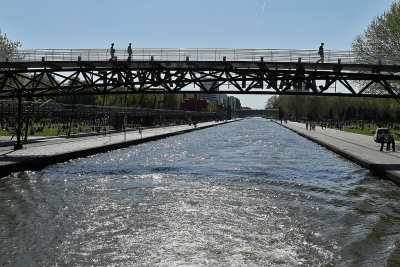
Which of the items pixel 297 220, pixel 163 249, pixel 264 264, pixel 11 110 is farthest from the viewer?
pixel 11 110

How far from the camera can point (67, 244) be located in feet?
29.0

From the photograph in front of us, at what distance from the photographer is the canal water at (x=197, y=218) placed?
8.16 m

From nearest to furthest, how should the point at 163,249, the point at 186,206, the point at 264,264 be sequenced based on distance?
1. the point at 264,264
2. the point at 163,249
3. the point at 186,206

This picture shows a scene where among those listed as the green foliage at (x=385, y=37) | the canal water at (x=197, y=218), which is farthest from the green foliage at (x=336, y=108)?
the canal water at (x=197, y=218)

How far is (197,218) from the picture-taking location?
10859mm

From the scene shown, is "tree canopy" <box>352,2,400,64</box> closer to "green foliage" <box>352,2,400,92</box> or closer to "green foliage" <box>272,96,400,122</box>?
"green foliage" <box>352,2,400,92</box>

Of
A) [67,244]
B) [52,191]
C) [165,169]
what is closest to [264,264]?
[67,244]

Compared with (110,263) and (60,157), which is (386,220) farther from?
(60,157)

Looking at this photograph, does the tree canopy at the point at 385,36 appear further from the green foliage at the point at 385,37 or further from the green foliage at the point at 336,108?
the green foliage at the point at 336,108

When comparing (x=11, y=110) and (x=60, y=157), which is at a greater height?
(x=11, y=110)

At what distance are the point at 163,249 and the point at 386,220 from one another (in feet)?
21.8

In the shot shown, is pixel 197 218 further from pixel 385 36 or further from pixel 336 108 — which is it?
pixel 336 108

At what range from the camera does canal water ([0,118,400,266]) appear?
8.16 metres

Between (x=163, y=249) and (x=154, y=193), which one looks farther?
(x=154, y=193)
